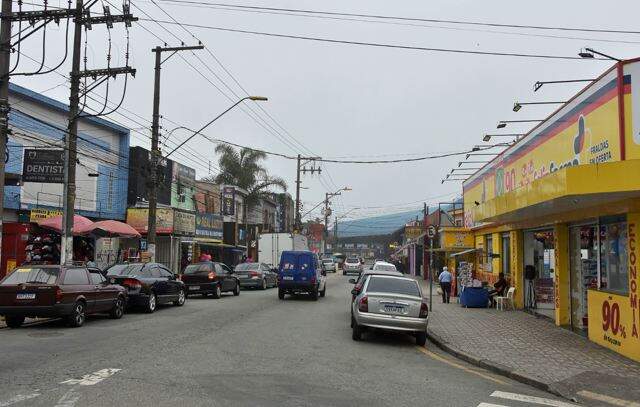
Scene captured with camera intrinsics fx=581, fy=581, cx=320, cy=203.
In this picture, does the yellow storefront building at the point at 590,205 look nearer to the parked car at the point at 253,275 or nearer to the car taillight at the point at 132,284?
the car taillight at the point at 132,284

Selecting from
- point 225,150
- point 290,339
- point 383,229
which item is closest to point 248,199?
point 225,150

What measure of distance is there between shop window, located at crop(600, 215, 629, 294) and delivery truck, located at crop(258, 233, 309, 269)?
29626mm

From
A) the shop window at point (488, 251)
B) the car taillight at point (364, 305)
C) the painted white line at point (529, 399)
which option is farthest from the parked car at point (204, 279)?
the painted white line at point (529, 399)

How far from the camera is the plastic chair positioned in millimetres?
20938

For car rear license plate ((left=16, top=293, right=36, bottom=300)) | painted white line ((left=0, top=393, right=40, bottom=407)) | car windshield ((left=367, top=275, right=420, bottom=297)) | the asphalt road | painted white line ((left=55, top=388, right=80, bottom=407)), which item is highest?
car windshield ((left=367, top=275, right=420, bottom=297))

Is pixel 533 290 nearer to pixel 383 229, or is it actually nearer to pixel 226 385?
pixel 226 385

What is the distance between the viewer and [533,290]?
20.2m

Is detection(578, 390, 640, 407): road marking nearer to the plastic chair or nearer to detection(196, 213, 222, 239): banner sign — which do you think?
the plastic chair

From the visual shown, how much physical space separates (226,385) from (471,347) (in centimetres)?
630

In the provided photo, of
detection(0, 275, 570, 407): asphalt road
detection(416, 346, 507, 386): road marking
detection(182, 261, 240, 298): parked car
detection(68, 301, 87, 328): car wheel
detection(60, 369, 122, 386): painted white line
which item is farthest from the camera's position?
detection(182, 261, 240, 298): parked car

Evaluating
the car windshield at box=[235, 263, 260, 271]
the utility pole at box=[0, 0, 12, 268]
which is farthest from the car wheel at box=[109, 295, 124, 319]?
the car windshield at box=[235, 263, 260, 271]

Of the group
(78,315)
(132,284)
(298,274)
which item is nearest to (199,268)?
(298,274)

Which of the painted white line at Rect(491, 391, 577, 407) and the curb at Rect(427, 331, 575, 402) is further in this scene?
the curb at Rect(427, 331, 575, 402)

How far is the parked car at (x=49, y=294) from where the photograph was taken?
13492mm
